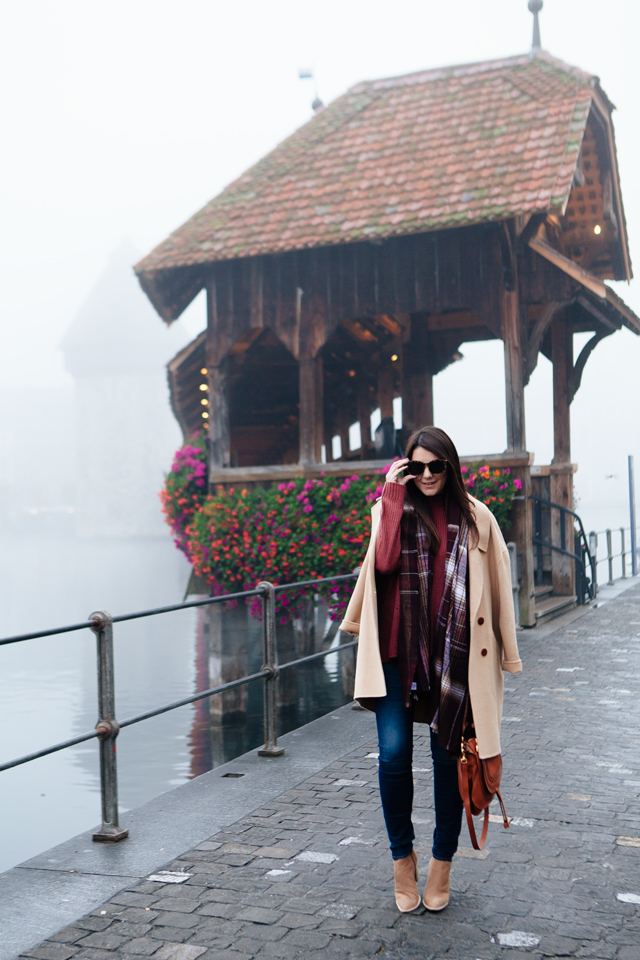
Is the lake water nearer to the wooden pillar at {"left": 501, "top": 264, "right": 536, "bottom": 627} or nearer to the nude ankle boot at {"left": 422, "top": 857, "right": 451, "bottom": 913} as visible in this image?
the wooden pillar at {"left": 501, "top": 264, "right": 536, "bottom": 627}

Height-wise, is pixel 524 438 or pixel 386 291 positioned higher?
pixel 386 291

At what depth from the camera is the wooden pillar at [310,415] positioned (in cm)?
1260

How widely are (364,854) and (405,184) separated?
9.99 metres

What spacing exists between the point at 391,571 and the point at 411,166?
10472 mm

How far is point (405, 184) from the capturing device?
40.8 ft

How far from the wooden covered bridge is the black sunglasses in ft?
27.4

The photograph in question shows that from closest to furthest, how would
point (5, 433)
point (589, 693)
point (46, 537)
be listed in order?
point (589, 693), point (46, 537), point (5, 433)

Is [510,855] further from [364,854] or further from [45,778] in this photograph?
[45,778]

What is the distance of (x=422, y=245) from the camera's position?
41.0 ft

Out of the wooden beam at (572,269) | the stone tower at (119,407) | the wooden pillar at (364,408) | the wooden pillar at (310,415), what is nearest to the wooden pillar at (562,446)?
the wooden beam at (572,269)

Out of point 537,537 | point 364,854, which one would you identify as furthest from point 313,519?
point 364,854

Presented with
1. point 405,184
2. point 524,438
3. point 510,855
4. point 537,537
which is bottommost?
point 510,855

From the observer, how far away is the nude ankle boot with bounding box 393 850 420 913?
3.38 meters

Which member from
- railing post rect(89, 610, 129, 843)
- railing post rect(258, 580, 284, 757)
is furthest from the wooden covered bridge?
railing post rect(89, 610, 129, 843)
